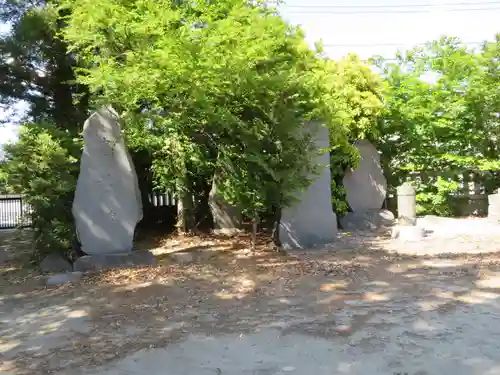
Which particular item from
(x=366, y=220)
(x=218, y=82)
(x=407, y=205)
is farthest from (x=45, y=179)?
(x=407, y=205)

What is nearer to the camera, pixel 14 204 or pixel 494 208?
pixel 494 208

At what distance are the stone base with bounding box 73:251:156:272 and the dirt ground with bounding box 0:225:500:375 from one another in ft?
1.12

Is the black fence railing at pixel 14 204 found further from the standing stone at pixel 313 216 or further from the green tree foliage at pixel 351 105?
the green tree foliage at pixel 351 105

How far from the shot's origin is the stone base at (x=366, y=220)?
1173 cm

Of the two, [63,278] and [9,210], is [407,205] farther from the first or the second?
[9,210]

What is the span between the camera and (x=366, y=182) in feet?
41.4

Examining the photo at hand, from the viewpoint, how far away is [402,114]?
13.0 metres

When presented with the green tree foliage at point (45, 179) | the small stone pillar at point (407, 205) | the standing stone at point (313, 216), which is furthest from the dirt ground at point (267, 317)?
the small stone pillar at point (407, 205)

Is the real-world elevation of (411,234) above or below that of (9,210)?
below

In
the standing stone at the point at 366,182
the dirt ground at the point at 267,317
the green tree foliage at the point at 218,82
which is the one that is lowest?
the dirt ground at the point at 267,317

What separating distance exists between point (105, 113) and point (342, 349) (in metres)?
5.54

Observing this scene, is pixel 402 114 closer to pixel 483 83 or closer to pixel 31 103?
pixel 483 83

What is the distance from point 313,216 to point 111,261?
12.1 feet

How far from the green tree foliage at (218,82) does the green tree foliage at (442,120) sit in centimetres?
540
